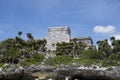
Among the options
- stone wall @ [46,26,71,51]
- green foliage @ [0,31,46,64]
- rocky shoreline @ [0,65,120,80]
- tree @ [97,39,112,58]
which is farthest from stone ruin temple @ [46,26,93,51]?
rocky shoreline @ [0,65,120,80]

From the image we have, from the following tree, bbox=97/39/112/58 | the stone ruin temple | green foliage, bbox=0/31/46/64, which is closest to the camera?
green foliage, bbox=0/31/46/64

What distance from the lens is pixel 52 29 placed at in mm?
94125

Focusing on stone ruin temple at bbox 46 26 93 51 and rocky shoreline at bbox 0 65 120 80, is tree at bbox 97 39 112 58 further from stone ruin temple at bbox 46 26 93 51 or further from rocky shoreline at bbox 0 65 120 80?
Answer: rocky shoreline at bbox 0 65 120 80

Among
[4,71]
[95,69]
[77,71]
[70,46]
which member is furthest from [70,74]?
[70,46]

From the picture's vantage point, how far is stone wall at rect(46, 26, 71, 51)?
9319 centimetres

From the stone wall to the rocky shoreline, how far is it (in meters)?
51.5

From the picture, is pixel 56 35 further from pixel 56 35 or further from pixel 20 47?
pixel 20 47

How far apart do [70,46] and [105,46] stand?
834 cm

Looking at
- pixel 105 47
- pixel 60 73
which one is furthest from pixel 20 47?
pixel 60 73

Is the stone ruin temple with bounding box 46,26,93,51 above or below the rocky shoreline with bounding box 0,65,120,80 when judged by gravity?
above

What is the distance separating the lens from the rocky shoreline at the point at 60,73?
4022 centimetres

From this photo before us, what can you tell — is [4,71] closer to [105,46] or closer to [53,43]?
[105,46]

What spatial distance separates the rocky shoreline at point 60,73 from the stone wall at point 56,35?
5147 centimetres

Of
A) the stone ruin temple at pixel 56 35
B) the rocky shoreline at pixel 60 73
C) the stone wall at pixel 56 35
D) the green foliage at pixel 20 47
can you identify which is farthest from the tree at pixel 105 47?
the rocky shoreline at pixel 60 73
